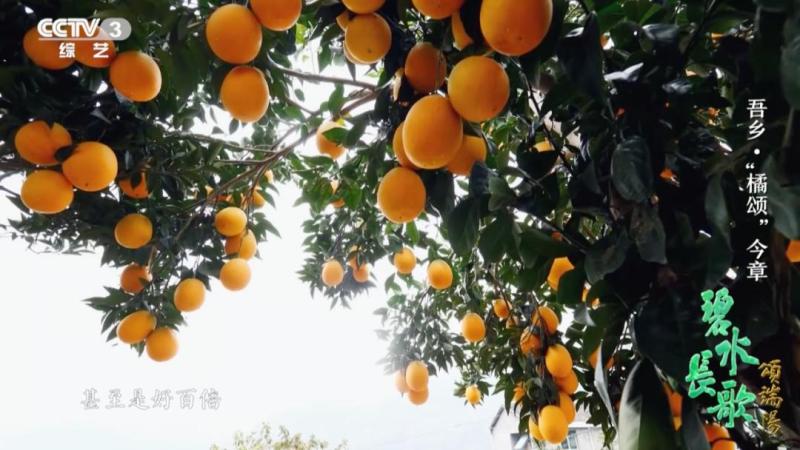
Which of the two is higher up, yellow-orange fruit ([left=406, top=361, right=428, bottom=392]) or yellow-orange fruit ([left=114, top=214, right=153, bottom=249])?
yellow-orange fruit ([left=114, top=214, right=153, bottom=249])

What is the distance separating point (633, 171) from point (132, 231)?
46.0 inches

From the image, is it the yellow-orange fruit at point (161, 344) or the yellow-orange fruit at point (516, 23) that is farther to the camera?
the yellow-orange fruit at point (161, 344)

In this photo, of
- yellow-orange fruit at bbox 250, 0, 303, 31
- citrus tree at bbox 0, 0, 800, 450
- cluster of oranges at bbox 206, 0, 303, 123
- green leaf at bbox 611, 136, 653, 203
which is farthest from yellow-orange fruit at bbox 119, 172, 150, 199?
green leaf at bbox 611, 136, 653, 203

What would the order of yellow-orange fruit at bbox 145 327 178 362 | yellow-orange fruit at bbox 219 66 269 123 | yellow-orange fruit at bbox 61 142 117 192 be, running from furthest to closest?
yellow-orange fruit at bbox 145 327 178 362 < yellow-orange fruit at bbox 61 142 117 192 < yellow-orange fruit at bbox 219 66 269 123

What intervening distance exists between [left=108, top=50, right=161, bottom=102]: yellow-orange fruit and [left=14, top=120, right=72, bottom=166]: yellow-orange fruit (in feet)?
0.53

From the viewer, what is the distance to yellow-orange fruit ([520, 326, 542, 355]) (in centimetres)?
143

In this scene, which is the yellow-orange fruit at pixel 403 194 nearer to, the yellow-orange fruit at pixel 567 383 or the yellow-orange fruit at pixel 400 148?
the yellow-orange fruit at pixel 400 148

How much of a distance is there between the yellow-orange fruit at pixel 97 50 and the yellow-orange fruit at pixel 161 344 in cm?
77

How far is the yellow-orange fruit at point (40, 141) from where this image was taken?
871 millimetres

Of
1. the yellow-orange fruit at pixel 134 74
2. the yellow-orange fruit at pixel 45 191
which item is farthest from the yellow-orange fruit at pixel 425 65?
the yellow-orange fruit at pixel 45 191

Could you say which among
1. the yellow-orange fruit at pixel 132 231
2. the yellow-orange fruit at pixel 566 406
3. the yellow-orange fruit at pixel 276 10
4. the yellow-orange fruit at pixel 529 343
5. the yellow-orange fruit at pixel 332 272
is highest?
the yellow-orange fruit at pixel 276 10

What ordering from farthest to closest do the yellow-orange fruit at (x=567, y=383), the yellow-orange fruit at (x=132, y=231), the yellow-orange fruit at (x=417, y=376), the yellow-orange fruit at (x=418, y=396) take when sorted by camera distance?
1. the yellow-orange fruit at (x=418, y=396)
2. the yellow-orange fruit at (x=417, y=376)
3. the yellow-orange fruit at (x=567, y=383)
4. the yellow-orange fruit at (x=132, y=231)

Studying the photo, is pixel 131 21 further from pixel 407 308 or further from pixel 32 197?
pixel 407 308

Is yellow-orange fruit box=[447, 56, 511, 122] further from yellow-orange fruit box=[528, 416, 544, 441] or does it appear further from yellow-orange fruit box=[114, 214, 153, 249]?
yellow-orange fruit box=[528, 416, 544, 441]
